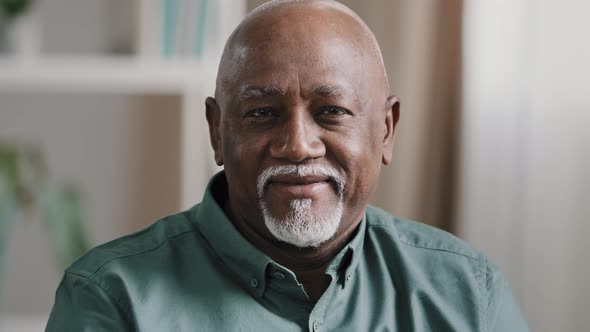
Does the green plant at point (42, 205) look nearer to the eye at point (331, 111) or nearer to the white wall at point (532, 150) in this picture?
the white wall at point (532, 150)

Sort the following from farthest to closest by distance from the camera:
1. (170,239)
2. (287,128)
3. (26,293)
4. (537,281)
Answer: (26,293) < (537,281) < (170,239) < (287,128)

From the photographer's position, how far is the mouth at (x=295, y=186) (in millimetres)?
1335

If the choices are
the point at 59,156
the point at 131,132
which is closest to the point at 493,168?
the point at 131,132

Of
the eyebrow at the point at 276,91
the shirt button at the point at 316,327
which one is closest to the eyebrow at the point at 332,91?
the eyebrow at the point at 276,91

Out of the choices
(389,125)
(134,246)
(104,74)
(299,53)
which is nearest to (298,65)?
(299,53)

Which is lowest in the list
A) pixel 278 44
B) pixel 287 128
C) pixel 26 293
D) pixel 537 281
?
pixel 26 293

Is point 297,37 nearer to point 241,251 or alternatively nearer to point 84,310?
point 241,251

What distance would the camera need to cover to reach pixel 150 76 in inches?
114

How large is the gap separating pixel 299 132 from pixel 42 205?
1795mm

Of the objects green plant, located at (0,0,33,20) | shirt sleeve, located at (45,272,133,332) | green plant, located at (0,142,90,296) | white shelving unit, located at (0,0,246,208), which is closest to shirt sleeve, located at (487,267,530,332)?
shirt sleeve, located at (45,272,133,332)

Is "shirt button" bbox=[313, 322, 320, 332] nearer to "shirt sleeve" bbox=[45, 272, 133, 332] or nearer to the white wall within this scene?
"shirt sleeve" bbox=[45, 272, 133, 332]

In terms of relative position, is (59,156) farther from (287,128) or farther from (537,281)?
(287,128)

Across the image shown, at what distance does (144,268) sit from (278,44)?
1.35 feet

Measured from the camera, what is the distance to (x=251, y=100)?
135cm
